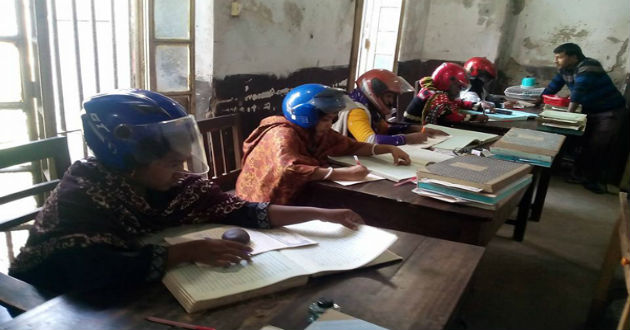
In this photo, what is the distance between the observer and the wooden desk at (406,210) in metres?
1.56

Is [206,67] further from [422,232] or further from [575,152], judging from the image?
[575,152]

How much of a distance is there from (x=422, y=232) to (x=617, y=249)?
100 centimetres

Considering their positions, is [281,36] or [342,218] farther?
[281,36]

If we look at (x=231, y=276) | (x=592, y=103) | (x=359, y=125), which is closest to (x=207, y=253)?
(x=231, y=276)

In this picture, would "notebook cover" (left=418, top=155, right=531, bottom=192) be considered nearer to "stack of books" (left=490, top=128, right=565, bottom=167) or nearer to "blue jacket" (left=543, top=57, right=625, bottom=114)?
"stack of books" (left=490, top=128, right=565, bottom=167)

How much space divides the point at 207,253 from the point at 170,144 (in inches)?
10.3

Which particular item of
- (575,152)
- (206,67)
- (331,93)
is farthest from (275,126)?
(575,152)

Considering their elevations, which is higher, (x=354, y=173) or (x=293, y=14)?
(x=293, y=14)

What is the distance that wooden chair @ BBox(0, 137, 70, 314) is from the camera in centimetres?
100

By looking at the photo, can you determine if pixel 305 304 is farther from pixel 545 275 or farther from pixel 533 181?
pixel 533 181

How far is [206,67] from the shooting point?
2.49 metres

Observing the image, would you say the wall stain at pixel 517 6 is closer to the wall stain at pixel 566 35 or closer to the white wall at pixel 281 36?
the wall stain at pixel 566 35

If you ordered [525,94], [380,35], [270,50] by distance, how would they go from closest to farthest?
[270,50]
[525,94]
[380,35]

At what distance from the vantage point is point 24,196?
1386mm
